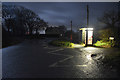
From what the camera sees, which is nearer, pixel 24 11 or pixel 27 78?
pixel 27 78

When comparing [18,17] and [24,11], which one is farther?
[24,11]

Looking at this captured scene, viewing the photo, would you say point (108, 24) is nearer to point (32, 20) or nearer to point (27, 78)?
point (27, 78)

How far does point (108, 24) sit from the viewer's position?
19562 millimetres

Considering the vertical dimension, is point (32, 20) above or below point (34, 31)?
above

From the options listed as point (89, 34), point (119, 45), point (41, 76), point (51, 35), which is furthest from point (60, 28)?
point (41, 76)

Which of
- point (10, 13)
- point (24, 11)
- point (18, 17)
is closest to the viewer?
point (10, 13)

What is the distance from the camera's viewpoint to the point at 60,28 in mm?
36125

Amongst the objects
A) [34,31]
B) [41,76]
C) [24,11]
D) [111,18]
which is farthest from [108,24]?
[24,11]

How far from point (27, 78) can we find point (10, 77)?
0.79 meters

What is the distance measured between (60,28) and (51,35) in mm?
8069

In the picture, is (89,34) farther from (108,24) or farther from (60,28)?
(60,28)

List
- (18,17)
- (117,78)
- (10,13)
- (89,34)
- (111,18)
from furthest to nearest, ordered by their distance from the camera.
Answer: (18,17), (10,13), (111,18), (89,34), (117,78)

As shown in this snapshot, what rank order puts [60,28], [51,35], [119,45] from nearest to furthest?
[119,45] → [60,28] → [51,35]

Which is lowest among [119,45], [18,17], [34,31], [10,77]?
[10,77]
